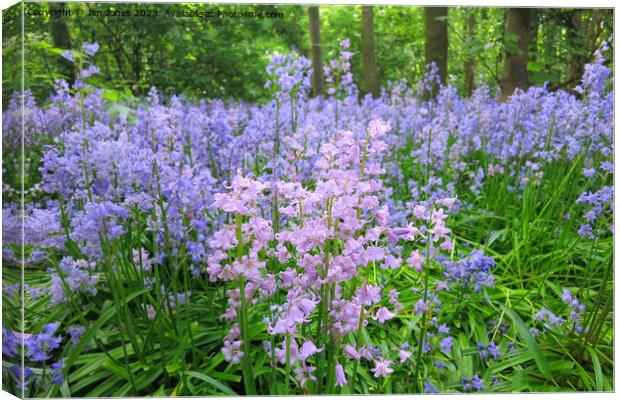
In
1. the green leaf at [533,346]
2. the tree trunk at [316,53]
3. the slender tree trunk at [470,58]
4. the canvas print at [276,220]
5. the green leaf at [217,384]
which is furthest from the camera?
the slender tree trunk at [470,58]

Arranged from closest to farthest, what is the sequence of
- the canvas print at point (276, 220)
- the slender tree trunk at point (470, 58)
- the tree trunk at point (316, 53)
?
the canvas print at point (276, 220) → the tree trunk at point (316, 53) → the slender tree trunk at point (470, 58)

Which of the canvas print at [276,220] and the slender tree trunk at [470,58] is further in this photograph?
the slender tree trunk at [470,58]

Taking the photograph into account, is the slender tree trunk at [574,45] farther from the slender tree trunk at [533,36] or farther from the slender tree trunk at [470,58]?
the slender tree trunk at [470,58]

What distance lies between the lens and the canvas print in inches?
55.5

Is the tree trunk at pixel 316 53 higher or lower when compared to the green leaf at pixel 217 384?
higher

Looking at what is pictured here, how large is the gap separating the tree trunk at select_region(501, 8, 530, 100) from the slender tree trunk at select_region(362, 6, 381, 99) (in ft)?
1.85

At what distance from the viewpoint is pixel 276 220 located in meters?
1.69

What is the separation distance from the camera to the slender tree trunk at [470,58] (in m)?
2.31

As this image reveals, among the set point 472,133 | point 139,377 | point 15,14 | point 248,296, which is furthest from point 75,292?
point 472,133

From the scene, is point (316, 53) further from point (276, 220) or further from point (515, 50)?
point (276, 220)

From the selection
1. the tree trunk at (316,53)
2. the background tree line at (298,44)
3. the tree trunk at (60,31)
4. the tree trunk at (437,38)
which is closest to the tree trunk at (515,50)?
the background tree line at (298,44)

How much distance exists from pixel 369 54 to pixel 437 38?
17.6 inches

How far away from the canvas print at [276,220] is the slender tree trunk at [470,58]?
10mm

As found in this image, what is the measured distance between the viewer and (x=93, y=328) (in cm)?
176
